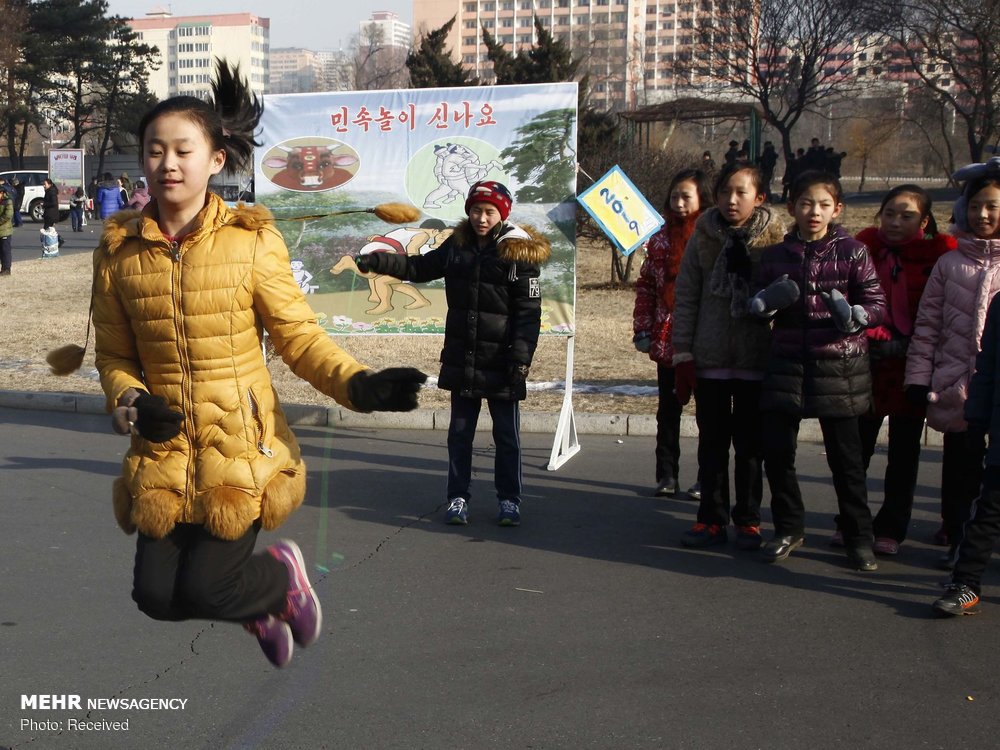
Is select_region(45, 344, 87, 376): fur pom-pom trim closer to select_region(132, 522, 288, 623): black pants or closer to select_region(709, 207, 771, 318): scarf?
select_region(132, 522, 288, 623): black pants

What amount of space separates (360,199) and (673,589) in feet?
17.3

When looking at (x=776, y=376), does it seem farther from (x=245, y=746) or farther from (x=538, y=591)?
(x=245, y=746)

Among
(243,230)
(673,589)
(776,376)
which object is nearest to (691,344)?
(776,376)

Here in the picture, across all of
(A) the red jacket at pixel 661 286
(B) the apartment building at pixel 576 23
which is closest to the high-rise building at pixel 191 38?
(B) the apartment building at pixel 576 23

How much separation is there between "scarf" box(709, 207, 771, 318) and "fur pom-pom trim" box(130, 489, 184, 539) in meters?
3.48

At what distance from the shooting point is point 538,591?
18.2 ft

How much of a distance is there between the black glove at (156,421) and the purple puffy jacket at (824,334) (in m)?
3.44

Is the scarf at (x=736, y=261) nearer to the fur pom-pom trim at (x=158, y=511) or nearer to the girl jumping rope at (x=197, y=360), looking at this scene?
the girl jumping rope at (x=197, y=360)

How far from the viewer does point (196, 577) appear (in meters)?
3.44

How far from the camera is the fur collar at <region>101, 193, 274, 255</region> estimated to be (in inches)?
137

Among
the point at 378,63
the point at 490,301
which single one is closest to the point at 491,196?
the point at 490,301

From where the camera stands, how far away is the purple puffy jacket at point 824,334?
5.73 m

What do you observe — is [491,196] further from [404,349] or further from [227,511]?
[404,349]

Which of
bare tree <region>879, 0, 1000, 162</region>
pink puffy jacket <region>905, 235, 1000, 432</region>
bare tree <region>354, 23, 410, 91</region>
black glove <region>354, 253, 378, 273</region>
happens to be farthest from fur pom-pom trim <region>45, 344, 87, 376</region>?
bare tree <region>354, 23, 410, 91</region>
